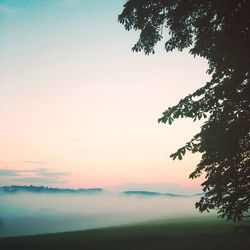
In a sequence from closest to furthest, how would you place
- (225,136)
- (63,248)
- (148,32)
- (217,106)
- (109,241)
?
(225,136) < (217,106) < (148,32) < (63,248) < (109,241)

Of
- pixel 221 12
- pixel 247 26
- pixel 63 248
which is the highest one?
pixel 221 12

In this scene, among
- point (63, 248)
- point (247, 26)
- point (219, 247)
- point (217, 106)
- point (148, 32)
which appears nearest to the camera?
point (247, 26)

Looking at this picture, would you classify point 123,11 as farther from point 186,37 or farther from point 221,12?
point 221,12

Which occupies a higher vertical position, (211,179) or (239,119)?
(239,119)

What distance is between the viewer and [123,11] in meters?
11.0

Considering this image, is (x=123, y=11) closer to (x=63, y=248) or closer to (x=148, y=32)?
(x=148, y=32)

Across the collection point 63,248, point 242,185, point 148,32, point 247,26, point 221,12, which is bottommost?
point 63,248

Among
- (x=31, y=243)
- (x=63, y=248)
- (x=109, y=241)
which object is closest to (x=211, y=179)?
(x=63, y=248)

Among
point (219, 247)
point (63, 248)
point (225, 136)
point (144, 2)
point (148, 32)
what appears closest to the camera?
point (225, 136)

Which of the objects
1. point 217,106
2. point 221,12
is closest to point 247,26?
point 221,12

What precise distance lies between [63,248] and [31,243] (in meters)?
6.49

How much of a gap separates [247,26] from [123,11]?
4.22 meters

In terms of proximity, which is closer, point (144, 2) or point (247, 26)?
point (247, 26)

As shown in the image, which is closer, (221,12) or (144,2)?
(221,12)
